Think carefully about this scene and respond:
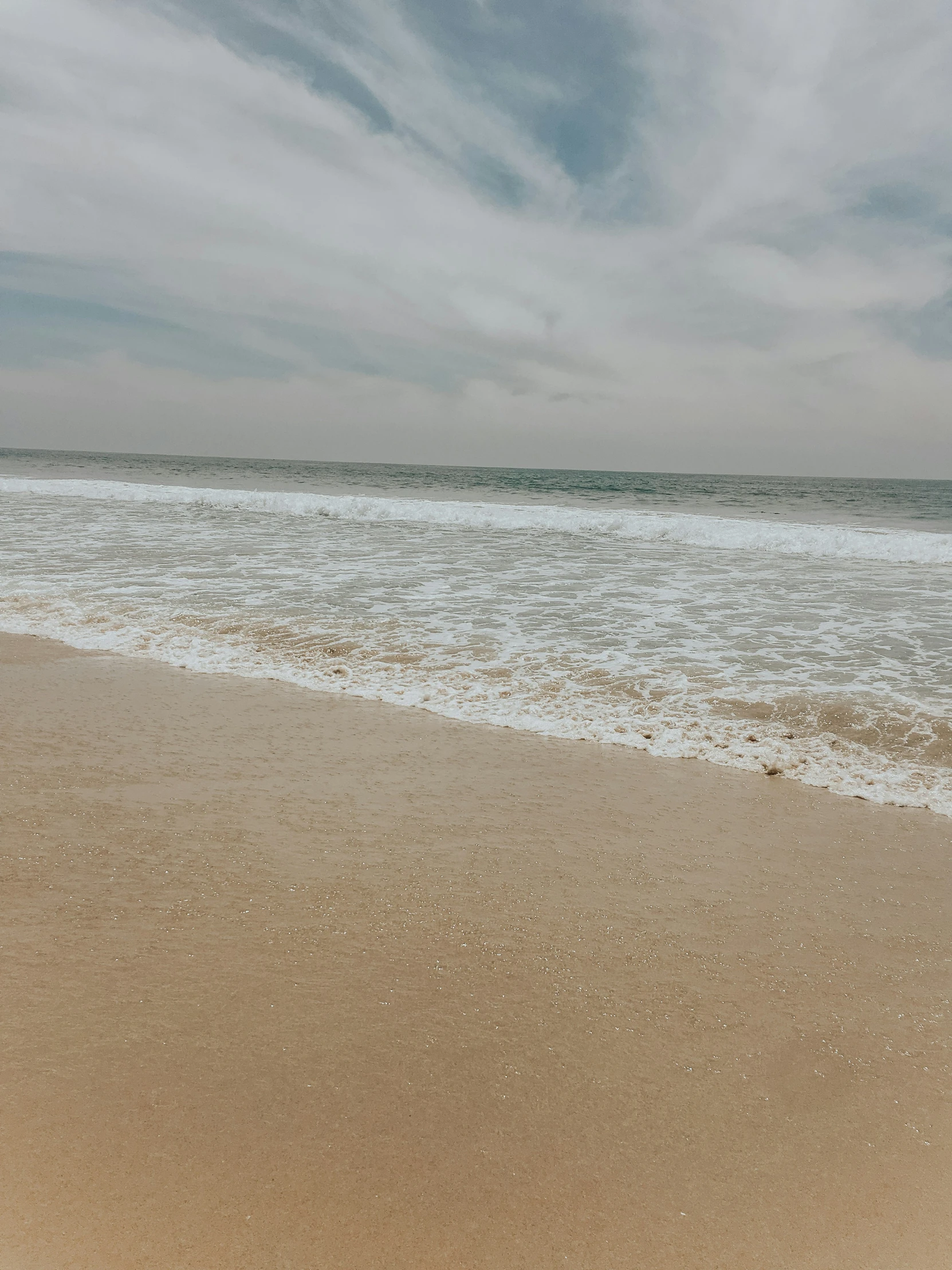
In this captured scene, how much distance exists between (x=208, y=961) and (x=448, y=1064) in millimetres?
857

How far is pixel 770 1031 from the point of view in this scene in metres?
2.07

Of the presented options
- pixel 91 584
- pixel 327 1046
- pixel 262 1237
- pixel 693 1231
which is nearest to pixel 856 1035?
pixel 693 1231

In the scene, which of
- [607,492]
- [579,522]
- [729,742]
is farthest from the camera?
[607,492]

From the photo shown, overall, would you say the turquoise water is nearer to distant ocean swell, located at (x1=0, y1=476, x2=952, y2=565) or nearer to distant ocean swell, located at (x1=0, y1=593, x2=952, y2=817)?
distant ocean swell, located at (x1=0, y1=476, x2=952, y2=565)

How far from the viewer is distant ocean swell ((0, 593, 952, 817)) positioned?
4109 millimetres

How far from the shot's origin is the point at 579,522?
2192cm

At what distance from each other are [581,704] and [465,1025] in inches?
124

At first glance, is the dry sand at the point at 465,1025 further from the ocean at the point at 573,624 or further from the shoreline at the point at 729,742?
the ocean at the point at 573,624

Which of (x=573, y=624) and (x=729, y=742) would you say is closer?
(x=729, y=742)

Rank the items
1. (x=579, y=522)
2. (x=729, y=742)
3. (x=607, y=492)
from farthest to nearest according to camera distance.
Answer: (x=607, y=492)
(x=579, y=522)
(x=729, y=742)

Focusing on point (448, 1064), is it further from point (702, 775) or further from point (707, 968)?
point (702, 775)

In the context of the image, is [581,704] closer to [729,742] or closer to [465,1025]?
[729,742]

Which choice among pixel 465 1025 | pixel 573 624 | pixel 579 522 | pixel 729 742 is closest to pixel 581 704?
pixel 729 742

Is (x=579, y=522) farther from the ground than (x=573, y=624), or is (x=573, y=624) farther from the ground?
(x=579, y=522)
